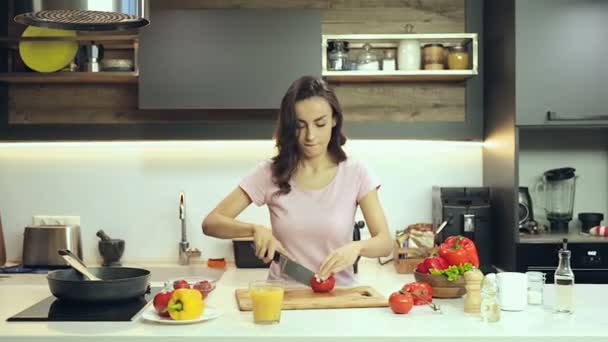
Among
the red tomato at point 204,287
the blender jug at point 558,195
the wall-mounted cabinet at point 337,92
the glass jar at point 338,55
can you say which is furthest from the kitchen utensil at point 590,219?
the red tomato at point 204,287

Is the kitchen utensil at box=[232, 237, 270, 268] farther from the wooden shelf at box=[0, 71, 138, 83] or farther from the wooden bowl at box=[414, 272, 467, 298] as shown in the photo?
the wooden bowl at box=[414, 272, 467, 298]

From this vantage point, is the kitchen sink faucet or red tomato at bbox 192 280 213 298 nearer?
red tomato at bbox 192 280 213 298

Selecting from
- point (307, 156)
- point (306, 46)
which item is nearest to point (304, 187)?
point (307, 156)

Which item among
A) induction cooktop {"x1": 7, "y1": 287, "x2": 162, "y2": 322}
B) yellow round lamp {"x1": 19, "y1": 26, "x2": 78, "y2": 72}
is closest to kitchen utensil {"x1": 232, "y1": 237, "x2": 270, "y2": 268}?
yellow round lamp {"x1": 19, "y1": 26, "x2": 78, "y2": 72}

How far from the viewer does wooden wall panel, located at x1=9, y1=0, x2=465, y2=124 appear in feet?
13.3

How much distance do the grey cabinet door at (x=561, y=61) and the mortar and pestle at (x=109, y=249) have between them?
6.84ft

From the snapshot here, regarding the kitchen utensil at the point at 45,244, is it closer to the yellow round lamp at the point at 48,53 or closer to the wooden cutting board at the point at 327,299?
the yellow round lamp at the point at 48,53

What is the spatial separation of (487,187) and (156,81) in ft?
5.64

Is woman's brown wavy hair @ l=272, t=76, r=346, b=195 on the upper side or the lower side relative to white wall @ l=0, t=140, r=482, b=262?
upper

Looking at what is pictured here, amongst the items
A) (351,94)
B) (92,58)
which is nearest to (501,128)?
(351,94)

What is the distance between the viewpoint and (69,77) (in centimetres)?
380

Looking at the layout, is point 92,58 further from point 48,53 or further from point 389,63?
point 389,63

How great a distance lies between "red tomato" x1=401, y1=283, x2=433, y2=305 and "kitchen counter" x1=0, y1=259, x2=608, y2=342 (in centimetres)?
3

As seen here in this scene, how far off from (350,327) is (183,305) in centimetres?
47
